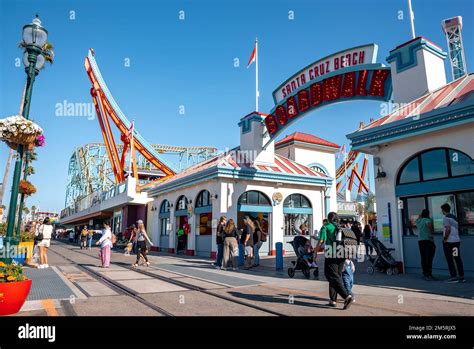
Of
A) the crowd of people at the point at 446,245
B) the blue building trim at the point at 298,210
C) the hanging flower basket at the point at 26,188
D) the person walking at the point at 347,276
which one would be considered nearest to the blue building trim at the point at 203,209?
the blue building trim at the point at 298,210

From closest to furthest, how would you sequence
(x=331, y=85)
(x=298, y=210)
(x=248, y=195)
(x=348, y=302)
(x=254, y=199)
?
(x=348, y=302)
(x=331, y=85)
(x=248, y=195)
(x=254, y=199)
(x=298, y=210)

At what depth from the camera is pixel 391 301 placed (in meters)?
6.40

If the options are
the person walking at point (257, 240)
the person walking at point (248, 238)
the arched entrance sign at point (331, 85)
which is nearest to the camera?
the person walking at point (248, 238)

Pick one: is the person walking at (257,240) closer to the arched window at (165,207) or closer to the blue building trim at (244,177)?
the blue building trim at (244,177)

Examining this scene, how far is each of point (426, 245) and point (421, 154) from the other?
2807 mm

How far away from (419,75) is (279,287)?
8.56m

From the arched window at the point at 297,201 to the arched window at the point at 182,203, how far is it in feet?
20.2

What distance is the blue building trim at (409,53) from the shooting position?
11.3 m

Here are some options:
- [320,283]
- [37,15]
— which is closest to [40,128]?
[37,15]

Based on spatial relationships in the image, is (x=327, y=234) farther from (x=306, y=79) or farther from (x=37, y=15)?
(x=306, y=79)

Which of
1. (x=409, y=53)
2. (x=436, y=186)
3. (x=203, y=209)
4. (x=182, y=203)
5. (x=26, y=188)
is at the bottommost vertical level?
(x=203, y=209)

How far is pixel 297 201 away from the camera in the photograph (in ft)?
67.5

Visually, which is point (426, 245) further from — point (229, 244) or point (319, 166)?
point (319, 166)

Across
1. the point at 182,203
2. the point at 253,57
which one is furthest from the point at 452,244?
the point at 182,203
